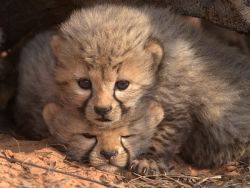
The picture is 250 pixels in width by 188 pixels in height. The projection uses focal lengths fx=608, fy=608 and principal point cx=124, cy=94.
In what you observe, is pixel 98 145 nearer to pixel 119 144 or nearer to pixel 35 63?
pixel 119 144

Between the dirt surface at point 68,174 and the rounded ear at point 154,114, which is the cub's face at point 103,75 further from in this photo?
the dirt surface at point 68,174

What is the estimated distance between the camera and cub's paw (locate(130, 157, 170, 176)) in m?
3.67

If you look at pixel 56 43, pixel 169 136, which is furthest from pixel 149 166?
pixel 56 43

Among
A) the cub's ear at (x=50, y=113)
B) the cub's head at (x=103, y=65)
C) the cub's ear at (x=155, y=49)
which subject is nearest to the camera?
the cub's head at (x=103, y=65)

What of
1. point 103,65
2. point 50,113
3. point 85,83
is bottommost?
point 50,113

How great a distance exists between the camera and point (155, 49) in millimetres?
3678

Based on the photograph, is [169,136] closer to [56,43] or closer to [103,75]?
[103,75]

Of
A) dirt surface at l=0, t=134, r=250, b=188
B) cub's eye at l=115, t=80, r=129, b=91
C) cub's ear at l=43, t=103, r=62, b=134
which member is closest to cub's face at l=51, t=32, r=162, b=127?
cub's eye at l=115, t=80, r=129, b=91

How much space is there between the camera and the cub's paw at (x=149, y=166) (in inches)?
144

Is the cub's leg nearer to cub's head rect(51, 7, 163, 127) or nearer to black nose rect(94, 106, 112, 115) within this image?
cub's head rect(51, 7, 163, 127)

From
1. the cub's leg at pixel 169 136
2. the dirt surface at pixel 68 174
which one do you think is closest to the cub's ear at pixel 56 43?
the dirt surface at pixel 68 174

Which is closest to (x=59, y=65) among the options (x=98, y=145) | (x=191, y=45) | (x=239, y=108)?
(x=98, y=145)

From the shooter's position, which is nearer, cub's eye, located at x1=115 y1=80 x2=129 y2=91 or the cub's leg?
cub's eye, located at x1=115 y1=80 x2=129 y2=91

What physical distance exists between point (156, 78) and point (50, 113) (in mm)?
697
